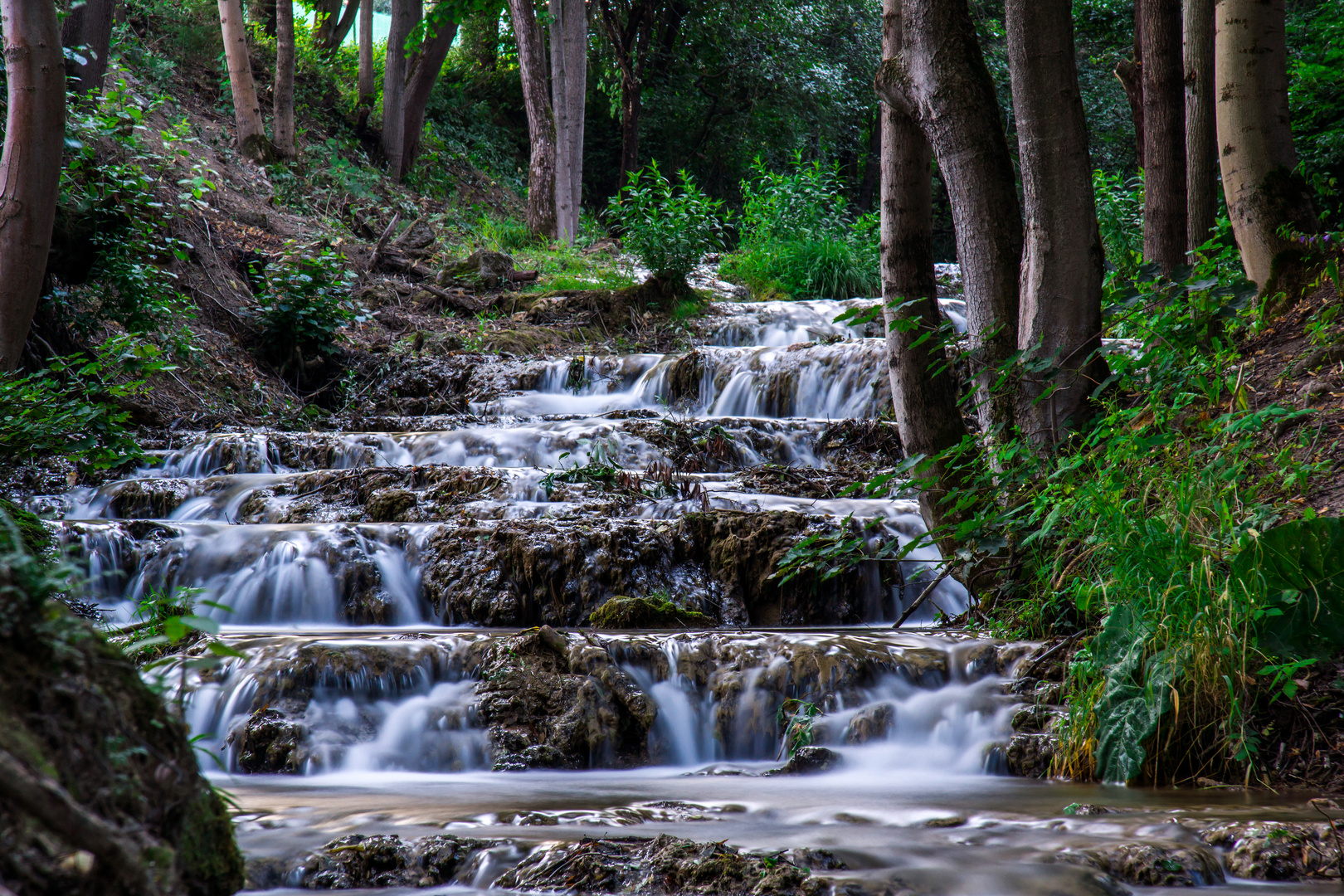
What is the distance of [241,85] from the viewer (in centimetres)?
1515

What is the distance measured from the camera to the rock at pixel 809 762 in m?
3.63

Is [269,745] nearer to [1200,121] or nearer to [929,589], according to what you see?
[929,589]

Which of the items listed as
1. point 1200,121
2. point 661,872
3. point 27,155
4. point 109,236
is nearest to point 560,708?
point 661,872

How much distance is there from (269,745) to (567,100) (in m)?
14.7

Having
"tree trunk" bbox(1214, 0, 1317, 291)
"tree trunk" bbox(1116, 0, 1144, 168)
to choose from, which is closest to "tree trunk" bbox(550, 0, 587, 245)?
"tree trunk" bbox(1116, 0, 1144, 168)

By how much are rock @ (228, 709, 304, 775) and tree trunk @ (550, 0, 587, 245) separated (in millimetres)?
13424

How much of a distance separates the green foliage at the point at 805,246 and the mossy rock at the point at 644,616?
9.76m

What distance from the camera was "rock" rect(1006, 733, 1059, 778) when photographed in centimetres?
350

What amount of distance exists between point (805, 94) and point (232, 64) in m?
15.3

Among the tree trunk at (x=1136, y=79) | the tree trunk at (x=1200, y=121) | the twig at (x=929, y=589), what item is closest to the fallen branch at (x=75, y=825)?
the twig at (x=929, y=589)

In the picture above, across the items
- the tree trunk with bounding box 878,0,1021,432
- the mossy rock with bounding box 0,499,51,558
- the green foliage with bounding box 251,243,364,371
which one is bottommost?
the mossy rock with bounding box 0,499,51,558

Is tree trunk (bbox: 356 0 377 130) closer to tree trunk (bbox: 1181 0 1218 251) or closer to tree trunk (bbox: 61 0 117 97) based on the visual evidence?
tree trunk (bbox: 61 0 117 97)

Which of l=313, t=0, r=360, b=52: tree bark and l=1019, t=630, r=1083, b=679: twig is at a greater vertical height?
l=313, t=0, r=360, b=52: tree bark

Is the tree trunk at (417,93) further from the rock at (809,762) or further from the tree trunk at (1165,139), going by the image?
the rock at (809,762)
